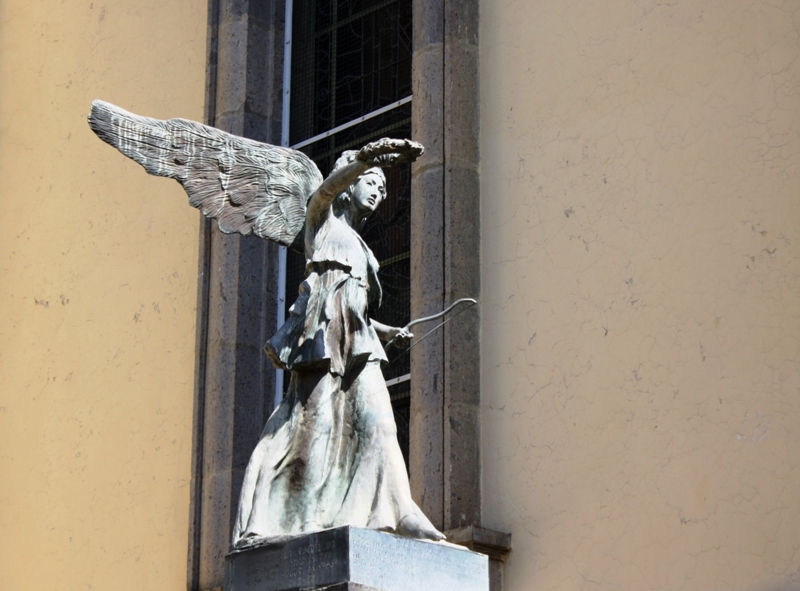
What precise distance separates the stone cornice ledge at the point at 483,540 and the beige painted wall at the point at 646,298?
0.19 feet

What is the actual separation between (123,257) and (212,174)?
3.99 metres

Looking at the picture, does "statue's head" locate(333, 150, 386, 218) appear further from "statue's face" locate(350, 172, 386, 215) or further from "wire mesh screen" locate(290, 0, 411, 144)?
"wire mesh screen" locate(290, 0, 411, 144)

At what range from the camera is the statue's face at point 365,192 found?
7254 millimetres

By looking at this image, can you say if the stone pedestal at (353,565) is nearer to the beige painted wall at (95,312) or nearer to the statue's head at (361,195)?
the statue's head at (361,195)

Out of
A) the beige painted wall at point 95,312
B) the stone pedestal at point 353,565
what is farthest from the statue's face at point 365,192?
the beige painted wall at point 95,312

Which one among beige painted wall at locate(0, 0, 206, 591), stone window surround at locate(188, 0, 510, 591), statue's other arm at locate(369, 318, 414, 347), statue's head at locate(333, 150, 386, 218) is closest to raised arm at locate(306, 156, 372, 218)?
statue's head at locate(333, 150, 386, 218)

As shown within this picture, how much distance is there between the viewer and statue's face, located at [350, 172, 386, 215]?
7.25 meters

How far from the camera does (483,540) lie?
8500 mm

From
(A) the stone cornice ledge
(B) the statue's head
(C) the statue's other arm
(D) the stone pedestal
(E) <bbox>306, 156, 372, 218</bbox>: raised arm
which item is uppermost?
(B) the statue's head

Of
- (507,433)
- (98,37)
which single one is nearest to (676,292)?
(507,433)

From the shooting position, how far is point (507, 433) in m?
8.90

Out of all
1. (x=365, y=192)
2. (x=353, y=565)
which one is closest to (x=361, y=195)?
(x=365, y=192)

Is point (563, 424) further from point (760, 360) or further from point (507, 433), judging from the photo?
point (760, 360)

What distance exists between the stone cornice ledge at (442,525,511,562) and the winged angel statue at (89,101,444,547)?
5.43 ft
